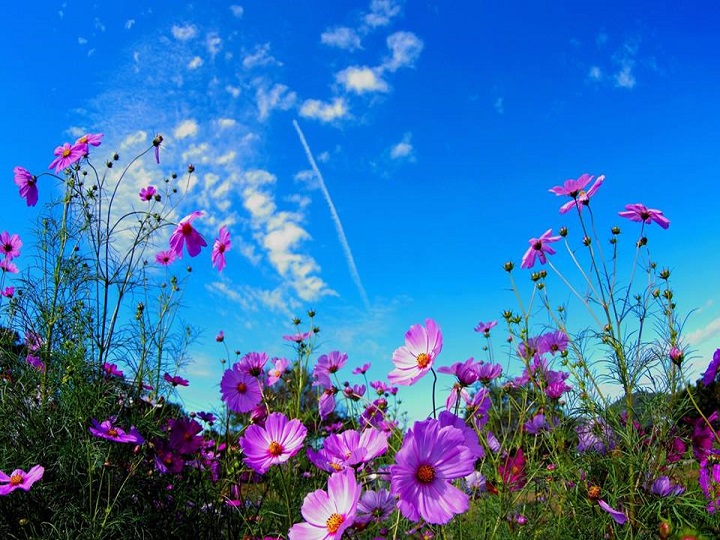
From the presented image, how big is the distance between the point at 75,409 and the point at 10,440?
0.94 ft

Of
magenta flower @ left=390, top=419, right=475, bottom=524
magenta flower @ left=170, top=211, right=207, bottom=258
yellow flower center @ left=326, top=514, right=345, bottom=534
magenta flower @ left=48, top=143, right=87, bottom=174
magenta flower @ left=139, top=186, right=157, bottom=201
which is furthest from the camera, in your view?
magenta flower @ left=139, top=186, right=157, bottom=201

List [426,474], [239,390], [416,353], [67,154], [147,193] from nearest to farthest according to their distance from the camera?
[426,474]
[416,353]
[239,390]
[67,154]
[147,193]

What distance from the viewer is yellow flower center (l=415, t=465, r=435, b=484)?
833mm

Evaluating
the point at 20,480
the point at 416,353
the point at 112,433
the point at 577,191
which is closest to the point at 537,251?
the point at 577,191

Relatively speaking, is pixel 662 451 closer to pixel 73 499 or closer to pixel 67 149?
pixel 73 499

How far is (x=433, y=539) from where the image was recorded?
4.87 feet

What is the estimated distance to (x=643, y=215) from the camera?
1908mm

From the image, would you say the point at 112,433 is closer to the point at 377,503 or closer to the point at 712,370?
the point at 377,503

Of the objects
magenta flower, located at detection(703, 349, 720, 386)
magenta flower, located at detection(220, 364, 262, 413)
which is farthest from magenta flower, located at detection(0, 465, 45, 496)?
magenta flower, located at detection(703, 349, 720, 386)

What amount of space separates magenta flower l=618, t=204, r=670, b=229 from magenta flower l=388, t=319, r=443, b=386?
4.11 feet

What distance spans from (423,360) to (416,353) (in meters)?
0.04

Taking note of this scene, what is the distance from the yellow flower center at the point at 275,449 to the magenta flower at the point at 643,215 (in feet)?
4.74

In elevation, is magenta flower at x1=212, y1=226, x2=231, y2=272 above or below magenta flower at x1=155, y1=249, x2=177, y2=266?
below

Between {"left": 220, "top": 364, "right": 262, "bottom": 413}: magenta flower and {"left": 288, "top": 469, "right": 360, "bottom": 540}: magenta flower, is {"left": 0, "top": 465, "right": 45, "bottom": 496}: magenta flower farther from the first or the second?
A: {"left": 288, "top": 469, "right": 360, "bottom": 540}: magenta flower
